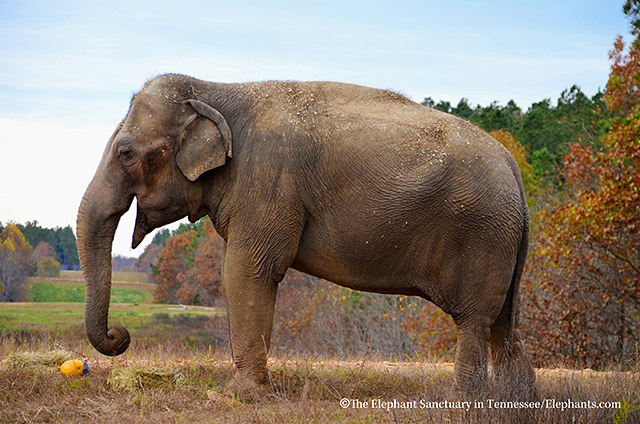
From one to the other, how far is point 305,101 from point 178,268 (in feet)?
105

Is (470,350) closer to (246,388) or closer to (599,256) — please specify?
(246,388)

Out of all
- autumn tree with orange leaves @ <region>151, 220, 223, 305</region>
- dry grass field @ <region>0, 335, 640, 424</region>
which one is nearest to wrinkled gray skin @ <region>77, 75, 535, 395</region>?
dry grass field @ <region>0, 335, 640, 424</region>

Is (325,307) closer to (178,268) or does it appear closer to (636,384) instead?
(178,268)

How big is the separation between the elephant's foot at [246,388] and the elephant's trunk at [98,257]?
1.11m

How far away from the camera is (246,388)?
20.3 feet

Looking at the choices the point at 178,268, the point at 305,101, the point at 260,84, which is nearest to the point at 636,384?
the point at 305,101

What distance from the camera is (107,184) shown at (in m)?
6.43

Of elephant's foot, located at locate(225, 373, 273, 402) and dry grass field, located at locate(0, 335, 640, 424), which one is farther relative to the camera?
elephant's foot, located at locate(225, 373, 273, 402)

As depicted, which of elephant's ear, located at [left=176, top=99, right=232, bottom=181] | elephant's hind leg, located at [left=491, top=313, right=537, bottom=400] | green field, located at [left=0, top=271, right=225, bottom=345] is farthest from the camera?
green field, located at [left=0, top=271, right=225, bottom=345]

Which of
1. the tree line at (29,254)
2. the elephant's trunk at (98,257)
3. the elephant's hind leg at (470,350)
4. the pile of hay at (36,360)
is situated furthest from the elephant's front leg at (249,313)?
the tree line at (29,254)

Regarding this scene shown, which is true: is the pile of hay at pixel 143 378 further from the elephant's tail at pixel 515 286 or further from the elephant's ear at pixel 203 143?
the elephant's tail at pixel 515 286

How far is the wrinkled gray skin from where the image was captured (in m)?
6.16

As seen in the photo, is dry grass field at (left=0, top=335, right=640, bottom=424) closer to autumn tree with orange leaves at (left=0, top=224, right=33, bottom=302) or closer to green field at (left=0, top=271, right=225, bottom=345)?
green field at (left=0, top=271, right=225, bottom=345)

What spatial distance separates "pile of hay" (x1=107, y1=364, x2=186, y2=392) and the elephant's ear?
6.88ft
